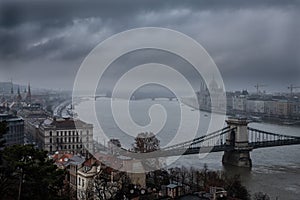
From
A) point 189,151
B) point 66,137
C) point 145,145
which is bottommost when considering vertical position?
point 189,151

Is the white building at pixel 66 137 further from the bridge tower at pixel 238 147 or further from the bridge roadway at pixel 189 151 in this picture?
the bridge tower at pixel 238 147

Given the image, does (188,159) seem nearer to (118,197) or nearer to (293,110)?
(118,197)

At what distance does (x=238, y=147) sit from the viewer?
8.97m

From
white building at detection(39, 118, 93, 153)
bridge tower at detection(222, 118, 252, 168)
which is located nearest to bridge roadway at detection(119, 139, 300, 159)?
bridge tower at detection(222, 118, 252, 168)

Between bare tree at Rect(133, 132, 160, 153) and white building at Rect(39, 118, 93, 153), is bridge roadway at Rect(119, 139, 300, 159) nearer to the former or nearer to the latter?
bare tree at Rect(133, 132, 160, 153)

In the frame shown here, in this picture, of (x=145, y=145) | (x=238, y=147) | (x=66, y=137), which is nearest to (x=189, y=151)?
(x=238, y=147)

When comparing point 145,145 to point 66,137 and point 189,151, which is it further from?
point 66,137

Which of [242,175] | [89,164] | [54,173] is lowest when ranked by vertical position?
[242,175]

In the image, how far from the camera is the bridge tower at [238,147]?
847 cm

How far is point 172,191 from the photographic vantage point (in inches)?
167

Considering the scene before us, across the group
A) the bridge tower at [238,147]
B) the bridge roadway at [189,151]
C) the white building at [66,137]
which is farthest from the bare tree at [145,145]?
the white building at [66,137]

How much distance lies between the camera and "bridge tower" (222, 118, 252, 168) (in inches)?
333

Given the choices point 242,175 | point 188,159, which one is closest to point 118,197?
point 242,175

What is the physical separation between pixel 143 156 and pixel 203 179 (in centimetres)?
104
